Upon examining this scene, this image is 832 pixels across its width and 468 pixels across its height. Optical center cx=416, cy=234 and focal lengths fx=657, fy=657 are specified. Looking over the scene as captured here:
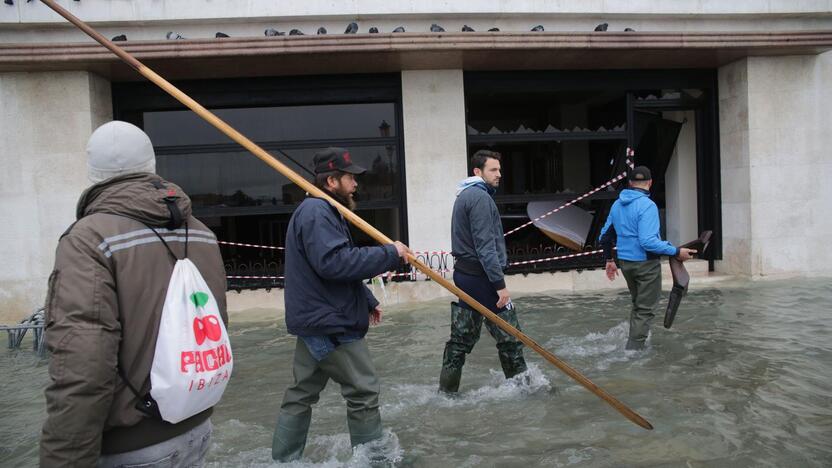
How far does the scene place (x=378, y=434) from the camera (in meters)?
3.80

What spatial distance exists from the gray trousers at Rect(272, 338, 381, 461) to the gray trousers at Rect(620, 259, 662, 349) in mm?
3510

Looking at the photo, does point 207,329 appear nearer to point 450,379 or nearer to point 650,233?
point 450,379

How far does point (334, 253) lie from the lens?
3508 millimetres

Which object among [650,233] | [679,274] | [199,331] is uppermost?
[650,233]

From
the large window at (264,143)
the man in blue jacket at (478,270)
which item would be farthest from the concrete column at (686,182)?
the man in blue jacket at (478,270)

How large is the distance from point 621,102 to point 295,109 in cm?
569

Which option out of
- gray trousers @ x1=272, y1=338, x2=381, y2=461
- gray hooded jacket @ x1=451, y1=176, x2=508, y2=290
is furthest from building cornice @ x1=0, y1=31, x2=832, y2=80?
gray trousers @ x1=272, y1=338, x2=381, y2=461

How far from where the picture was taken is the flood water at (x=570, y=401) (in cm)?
411

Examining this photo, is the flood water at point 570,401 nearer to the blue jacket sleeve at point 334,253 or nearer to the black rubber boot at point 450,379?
the black rubber boot at point 450,379

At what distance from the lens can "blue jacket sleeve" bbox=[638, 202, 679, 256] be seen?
→ 621 cm

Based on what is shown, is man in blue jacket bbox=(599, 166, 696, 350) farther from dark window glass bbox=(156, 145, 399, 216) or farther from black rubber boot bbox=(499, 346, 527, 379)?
dark window glass bbox=(156, 145, 399, 216)

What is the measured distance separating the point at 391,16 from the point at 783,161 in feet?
22.5

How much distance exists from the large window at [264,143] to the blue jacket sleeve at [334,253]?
23.1 ft

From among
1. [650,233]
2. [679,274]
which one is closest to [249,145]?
[650,233]
